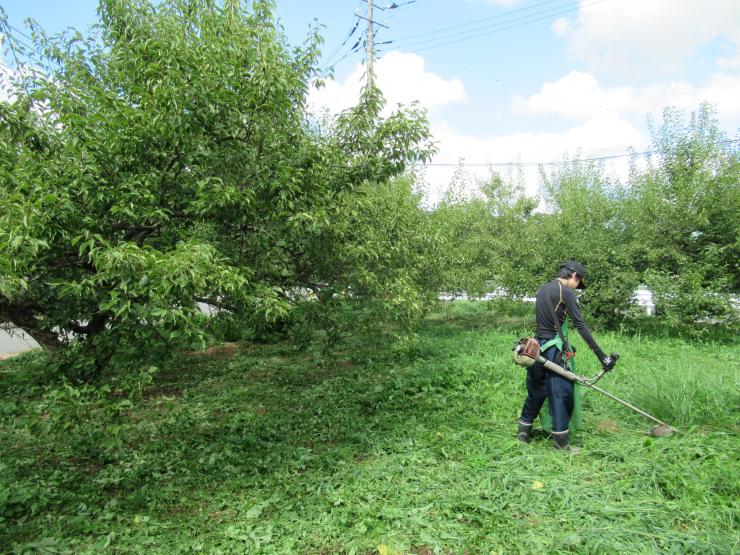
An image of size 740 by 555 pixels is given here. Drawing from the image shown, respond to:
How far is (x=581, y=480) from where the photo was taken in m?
3.60

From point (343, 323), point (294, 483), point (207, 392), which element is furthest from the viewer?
point (207, 392)

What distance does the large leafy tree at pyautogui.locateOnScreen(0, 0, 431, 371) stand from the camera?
9.36ft

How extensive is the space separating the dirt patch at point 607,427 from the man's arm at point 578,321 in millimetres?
739

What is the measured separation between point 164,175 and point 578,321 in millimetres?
3582

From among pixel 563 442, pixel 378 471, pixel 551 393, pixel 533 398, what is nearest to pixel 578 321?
pixel 551 393

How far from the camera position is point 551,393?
430 centimetres

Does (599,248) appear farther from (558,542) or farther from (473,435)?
(558,542)

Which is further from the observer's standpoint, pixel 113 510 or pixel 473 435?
pixel 473 435

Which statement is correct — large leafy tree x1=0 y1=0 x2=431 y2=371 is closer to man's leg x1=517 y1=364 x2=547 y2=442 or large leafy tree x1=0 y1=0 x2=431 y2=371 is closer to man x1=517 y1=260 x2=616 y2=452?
man x1=517 y1=260 x2=616 y2=452

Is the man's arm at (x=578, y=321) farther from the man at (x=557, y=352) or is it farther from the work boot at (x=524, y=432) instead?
the work boot at (x=524, y=432)

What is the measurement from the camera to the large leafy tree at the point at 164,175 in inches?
112

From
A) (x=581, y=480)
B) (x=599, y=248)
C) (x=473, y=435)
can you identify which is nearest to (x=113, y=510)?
(x=473, y=435)

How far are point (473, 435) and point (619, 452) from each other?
128cm

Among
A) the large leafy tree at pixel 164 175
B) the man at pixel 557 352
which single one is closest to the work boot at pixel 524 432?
the man at pixel 557 352
